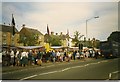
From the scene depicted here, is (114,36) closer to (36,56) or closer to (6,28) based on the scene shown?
(36,56)

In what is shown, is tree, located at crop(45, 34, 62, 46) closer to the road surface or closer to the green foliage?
the road surface

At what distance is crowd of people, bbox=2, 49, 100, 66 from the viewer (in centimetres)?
536

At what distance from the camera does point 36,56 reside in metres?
5.43

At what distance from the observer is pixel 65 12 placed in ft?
17.7

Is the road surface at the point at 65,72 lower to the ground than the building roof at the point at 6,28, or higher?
lower

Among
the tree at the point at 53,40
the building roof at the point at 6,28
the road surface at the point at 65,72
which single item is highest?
the building roof at the point at 6,28

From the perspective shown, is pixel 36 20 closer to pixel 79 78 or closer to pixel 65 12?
pixel 65 12

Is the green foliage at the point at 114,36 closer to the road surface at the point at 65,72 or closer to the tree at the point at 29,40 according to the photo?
the road surface at the point at 65,72

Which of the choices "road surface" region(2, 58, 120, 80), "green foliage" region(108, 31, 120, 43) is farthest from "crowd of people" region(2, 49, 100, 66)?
"green foliage" region(108, 31, 120, 43)

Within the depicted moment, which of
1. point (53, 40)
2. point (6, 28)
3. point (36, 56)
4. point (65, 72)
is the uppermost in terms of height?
point (6, 28)

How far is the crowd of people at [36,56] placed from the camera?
5.36 meters

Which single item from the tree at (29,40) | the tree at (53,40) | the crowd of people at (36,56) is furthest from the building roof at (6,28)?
the tree at (53,40)

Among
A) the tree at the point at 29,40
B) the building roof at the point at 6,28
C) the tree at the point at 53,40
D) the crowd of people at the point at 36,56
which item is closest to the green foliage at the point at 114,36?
the crowd of people at the point at 36,56

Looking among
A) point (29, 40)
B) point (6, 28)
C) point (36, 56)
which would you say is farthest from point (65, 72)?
point (6, 28)
